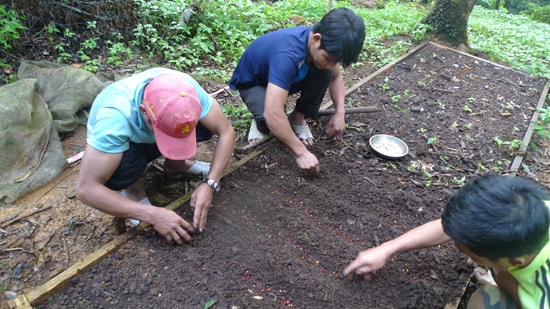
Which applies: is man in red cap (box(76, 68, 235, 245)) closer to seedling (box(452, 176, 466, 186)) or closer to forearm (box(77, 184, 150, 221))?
forearm (box(77, 184, 150, 221))

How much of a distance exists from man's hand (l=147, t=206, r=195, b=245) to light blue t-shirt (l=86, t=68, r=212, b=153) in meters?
0.42

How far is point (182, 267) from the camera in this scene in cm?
210

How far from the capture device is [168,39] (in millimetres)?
5008

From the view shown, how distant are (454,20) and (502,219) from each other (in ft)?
17.2

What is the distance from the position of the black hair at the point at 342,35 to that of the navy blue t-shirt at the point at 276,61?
0.25m

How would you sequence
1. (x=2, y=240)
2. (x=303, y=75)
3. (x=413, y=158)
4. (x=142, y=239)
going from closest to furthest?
(x=142, y=239) → (x=2, y=240) → (x=303, y=75) → (x=413, y=158)

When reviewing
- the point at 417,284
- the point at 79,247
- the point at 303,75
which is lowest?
the point at 79,247

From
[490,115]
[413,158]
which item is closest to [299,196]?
[413,158]

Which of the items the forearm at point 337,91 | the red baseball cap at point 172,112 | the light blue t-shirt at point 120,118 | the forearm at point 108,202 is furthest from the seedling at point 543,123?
the forearm at point 108,202

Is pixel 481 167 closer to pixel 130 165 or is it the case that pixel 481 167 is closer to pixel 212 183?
pixel 212 183

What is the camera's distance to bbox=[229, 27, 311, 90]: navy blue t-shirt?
2.62 m

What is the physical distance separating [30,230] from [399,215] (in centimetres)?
258

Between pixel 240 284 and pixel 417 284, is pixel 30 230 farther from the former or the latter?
pixel 417 284

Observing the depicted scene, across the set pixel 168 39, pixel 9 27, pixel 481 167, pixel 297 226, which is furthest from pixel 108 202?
pixel 168 39
